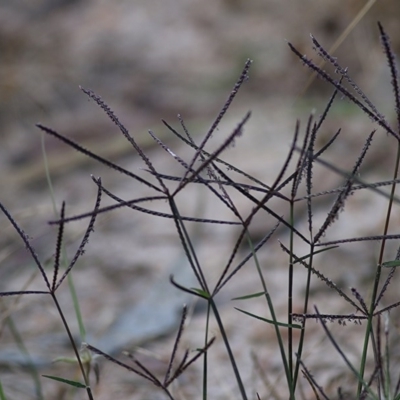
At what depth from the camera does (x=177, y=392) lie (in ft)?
3.69

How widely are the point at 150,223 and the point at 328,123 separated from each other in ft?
2.11

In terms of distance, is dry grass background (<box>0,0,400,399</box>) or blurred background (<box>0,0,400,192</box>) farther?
blurred background (<box>0,0,400,192</box>)

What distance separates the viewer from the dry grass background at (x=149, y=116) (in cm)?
149

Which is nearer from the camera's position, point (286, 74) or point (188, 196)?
point (188, 196)

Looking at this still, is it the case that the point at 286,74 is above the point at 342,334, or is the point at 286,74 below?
above

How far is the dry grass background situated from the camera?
1490 millimetres

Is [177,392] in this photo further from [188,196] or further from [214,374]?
[188,196]

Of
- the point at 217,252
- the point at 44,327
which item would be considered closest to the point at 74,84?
the point at 217,252

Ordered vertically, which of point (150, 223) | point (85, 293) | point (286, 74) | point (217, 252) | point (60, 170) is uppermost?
point (286, 74)

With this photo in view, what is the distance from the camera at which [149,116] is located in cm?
278

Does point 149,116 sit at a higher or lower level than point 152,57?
lower

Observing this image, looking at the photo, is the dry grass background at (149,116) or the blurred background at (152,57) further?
the blurred background at (152,57)

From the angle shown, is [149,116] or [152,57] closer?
[149,116]

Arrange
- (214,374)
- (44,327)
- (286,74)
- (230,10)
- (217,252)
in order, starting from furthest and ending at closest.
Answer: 1. (230,10)
2. (286,74)
3. (217,252)
4. (44,327)
5. (214,374)
